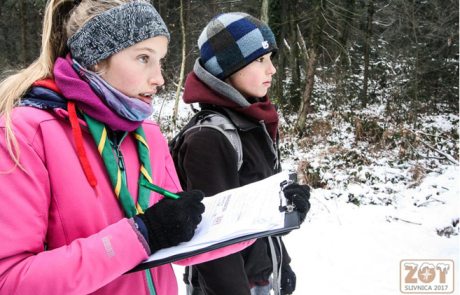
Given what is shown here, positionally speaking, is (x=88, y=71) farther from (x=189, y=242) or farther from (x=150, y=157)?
(x=189, y=242)

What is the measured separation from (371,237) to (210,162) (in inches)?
144

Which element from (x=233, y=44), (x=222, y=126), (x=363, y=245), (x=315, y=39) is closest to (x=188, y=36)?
(x=315, y=39)

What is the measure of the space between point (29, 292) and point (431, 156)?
8.46 m

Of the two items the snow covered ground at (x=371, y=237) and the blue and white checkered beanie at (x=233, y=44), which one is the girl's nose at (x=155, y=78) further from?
the snow covered ground at (x=371, y=237)

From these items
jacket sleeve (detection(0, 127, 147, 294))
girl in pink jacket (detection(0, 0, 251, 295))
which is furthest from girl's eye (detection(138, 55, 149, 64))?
jacket sleeve (detection(0, 127, 147, 294))

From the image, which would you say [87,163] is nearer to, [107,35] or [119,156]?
[119,156]

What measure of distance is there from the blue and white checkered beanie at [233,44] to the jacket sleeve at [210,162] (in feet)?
1.68

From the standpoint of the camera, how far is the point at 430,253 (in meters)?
4.02

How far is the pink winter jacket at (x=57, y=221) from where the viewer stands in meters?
0.86

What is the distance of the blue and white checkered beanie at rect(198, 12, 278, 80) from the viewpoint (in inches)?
77.5

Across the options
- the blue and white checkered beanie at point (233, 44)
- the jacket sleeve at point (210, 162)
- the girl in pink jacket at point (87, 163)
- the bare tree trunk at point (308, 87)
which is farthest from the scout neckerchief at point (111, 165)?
the bare tree trunk at point (308, 87)

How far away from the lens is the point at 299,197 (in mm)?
1331

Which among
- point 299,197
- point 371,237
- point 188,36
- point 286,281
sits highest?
point 188,36

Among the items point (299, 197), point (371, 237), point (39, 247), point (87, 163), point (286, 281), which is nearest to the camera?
point (39, 247)
